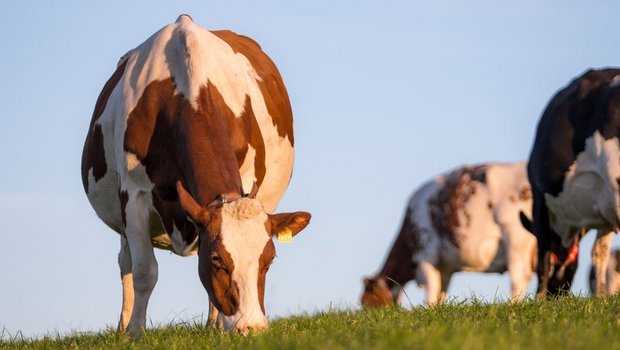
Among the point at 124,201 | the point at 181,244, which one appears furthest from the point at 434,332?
the point at 124,201

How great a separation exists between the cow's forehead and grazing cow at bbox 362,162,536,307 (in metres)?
13.3

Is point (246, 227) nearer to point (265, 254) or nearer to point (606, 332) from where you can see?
point (265, 254)

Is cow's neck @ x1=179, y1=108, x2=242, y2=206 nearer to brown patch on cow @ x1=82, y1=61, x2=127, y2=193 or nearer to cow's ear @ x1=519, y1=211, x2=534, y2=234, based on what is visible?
brown patch on cow @ x1=82, y1=61, x2=127, y2=193

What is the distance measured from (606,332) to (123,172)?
17.9ft

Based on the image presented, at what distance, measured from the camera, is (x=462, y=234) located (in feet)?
74.1

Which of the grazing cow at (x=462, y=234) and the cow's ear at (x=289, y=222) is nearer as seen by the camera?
the cow's ear at (x=289, y=222)

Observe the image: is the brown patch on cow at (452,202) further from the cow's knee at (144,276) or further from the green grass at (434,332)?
the cow's knee at (144,276)

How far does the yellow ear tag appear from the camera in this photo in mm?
9695

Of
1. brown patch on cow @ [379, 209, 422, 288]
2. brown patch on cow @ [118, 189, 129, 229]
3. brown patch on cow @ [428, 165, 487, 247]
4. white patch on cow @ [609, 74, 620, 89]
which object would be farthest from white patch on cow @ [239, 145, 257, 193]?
brown patch on cow @ [379, 209, 422, 288]

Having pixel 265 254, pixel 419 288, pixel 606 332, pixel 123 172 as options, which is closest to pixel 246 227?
pixel 265 254

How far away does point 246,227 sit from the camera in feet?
29.8

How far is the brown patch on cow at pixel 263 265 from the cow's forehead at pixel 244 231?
0.13ft

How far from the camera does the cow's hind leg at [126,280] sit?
12.6 meters

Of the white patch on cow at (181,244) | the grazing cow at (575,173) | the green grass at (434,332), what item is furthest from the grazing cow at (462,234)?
the green grass at (434,332)
